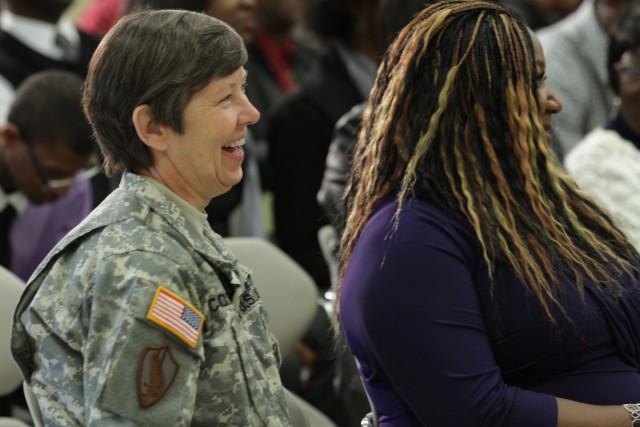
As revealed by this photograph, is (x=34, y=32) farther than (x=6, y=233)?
Yes

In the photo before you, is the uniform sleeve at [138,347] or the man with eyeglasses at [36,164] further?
the man with eyeglasses at [36,164]

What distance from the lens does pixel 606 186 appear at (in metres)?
3.31

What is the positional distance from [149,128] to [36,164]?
1.45 meters

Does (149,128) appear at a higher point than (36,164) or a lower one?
higher

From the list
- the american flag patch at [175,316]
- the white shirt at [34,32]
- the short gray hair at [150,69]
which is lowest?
the white shirt at [34,32]

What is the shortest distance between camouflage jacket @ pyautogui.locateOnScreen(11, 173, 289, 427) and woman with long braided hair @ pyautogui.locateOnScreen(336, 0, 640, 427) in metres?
0.28

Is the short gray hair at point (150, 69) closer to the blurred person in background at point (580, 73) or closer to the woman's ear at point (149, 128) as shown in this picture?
the woman's ear at point (149, 128)

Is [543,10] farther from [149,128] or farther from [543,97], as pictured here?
[149,128]

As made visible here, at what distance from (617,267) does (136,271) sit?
0.96 metres

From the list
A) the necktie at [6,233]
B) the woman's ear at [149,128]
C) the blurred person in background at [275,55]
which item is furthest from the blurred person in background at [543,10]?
the woman's ear at [149,128]

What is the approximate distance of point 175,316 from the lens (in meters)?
1.63

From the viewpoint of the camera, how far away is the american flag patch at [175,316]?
5.31 ft

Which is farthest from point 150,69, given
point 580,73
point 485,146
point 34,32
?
point 580,73

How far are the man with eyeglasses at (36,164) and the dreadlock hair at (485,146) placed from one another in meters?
1.32
